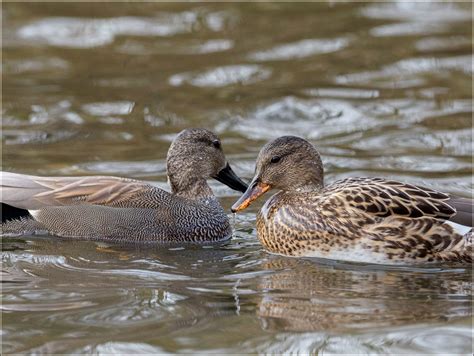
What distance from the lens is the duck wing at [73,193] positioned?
9602 millimetres

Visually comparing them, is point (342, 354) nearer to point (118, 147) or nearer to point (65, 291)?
point (65, 291)

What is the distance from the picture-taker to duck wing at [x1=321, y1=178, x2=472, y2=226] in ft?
29.0

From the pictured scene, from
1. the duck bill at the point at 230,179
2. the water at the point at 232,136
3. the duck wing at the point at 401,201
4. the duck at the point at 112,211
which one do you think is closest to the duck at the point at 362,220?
the duck wing at the point at 401,201

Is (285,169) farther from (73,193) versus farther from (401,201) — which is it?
(73,193)

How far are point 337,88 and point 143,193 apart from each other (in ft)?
18.5

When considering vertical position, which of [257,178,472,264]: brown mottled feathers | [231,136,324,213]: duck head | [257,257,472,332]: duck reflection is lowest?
[257,257,472,332]: duck reflection

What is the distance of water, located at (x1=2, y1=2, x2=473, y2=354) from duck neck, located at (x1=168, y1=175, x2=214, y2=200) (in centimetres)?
49

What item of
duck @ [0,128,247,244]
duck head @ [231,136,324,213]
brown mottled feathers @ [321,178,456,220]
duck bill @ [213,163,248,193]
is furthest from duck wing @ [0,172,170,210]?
brown mottled feathers @ [321,178,456,220]

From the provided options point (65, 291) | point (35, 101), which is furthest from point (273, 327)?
point (35, 101)

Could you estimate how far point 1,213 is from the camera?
9.56 meters

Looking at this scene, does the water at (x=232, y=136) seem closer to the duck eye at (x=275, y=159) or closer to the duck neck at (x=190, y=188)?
the duck neck at (x=190, y=188)

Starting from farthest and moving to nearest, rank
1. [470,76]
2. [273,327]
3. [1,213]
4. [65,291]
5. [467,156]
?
[470,76]
[467,156]
[1,213]
[65,291]
[273,327]

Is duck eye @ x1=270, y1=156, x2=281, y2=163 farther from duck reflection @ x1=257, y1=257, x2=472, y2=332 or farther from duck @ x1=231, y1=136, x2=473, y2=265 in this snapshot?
duck reflection @ x1=257, y1=257, x2=472, y2=332

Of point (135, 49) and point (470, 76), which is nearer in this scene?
point (470, 76)
